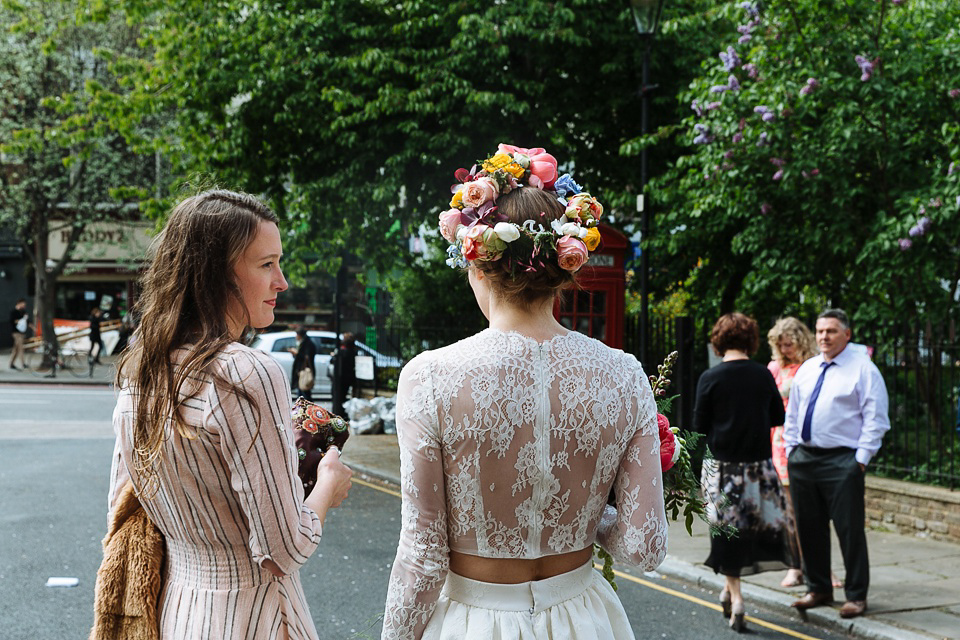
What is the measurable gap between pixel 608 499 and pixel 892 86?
7.87 meters

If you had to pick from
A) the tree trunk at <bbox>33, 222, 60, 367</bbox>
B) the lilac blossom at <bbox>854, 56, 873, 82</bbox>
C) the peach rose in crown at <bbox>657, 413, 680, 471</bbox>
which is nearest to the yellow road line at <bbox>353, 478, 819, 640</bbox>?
the peach rose in crown at <bbox>657, 413, 680, 471</bbox>

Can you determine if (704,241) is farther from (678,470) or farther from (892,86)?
(678,470)

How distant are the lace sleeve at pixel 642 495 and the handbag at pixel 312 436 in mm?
685

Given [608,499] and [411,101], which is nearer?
[608,499]

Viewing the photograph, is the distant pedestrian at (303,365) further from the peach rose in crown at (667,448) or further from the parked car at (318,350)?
the peach rose in crown at (667,448)

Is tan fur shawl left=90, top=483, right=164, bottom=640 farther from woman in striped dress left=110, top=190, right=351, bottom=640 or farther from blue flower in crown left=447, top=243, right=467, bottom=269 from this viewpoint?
blue flower in crown left=447, top=243, right=467, bottom=269

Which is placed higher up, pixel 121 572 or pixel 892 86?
pixel 892 86

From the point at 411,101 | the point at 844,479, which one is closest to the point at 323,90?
the point at 411,101

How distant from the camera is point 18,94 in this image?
27031 mm

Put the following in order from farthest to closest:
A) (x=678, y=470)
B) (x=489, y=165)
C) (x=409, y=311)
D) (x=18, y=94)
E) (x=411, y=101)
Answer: (x=18, y=94)
(x=409, y=311)
(x=411, y=101)
(x=678, y=470)
(x=489, y=165)

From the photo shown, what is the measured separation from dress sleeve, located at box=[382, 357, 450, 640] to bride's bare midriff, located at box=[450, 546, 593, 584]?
0.05 metres

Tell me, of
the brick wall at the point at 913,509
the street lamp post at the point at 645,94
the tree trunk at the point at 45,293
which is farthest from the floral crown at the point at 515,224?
the tree trunk at the point at 45,293

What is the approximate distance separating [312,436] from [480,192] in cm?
72

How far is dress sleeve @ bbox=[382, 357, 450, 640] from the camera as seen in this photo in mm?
2211
